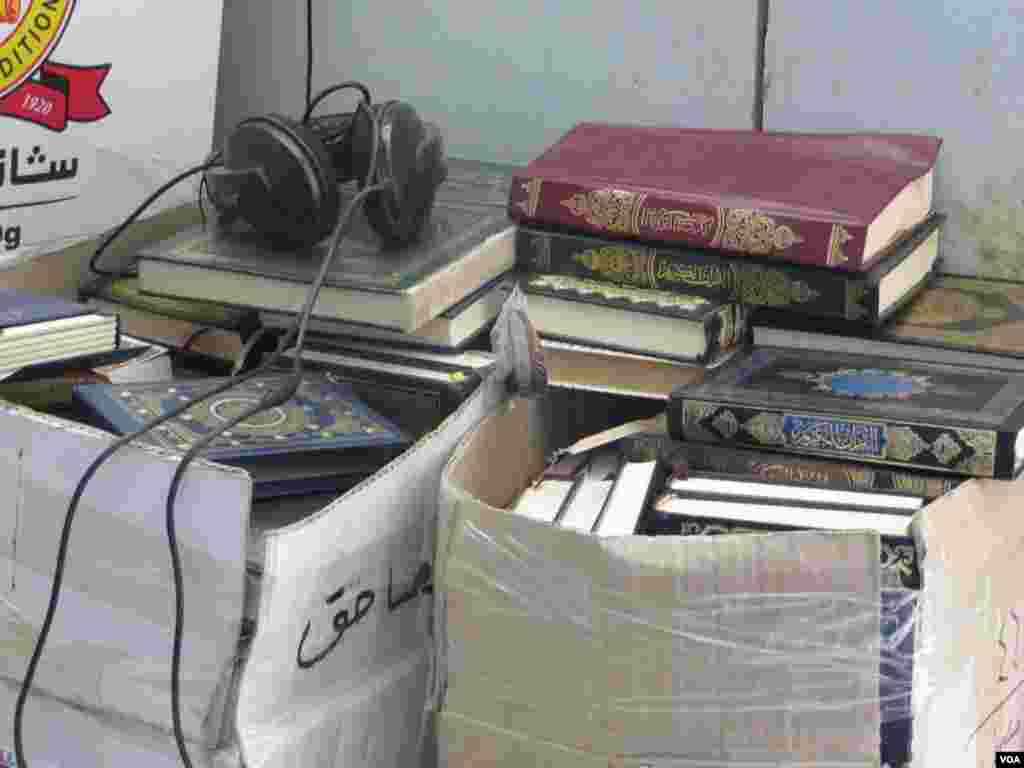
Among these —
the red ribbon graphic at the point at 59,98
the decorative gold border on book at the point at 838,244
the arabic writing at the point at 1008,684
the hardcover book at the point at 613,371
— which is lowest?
the arabic writing at the point at 1008,684

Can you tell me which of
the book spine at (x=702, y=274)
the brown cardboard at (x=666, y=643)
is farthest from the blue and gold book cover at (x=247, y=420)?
the book spine at (x=702, y=274)

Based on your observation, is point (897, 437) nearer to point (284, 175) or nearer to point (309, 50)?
point (284, 175)

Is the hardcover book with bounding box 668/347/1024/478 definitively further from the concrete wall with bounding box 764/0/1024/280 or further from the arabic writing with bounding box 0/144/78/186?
the arabic writing with bounding box 0/144/78/186

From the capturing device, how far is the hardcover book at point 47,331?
105cm

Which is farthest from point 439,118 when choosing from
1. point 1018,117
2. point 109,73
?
point 1018,117

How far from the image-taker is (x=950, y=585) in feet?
2.95

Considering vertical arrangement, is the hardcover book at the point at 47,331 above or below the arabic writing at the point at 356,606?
above

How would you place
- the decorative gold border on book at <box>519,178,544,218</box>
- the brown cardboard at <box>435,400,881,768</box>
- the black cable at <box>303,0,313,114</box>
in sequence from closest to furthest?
the brown cardboard at <box>435,400,881,768</box>, the decorative gold border on book at <box>519,178,544,218</box>, the black cable at <box>303,0,313,114</box>

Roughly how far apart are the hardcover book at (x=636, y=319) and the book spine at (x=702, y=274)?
0.04 ft

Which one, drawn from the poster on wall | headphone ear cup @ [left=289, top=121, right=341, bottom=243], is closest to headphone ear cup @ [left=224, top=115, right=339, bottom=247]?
headphone ear cup @ [left=289, top=121, right=341, bottom=243]

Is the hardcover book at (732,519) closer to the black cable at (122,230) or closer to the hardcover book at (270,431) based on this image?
the hardcover book at (270,431)

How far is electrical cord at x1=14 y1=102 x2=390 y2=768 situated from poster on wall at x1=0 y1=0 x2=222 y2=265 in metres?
0.31

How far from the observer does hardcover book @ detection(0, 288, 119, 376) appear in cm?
105

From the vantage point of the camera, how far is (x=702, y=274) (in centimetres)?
114
